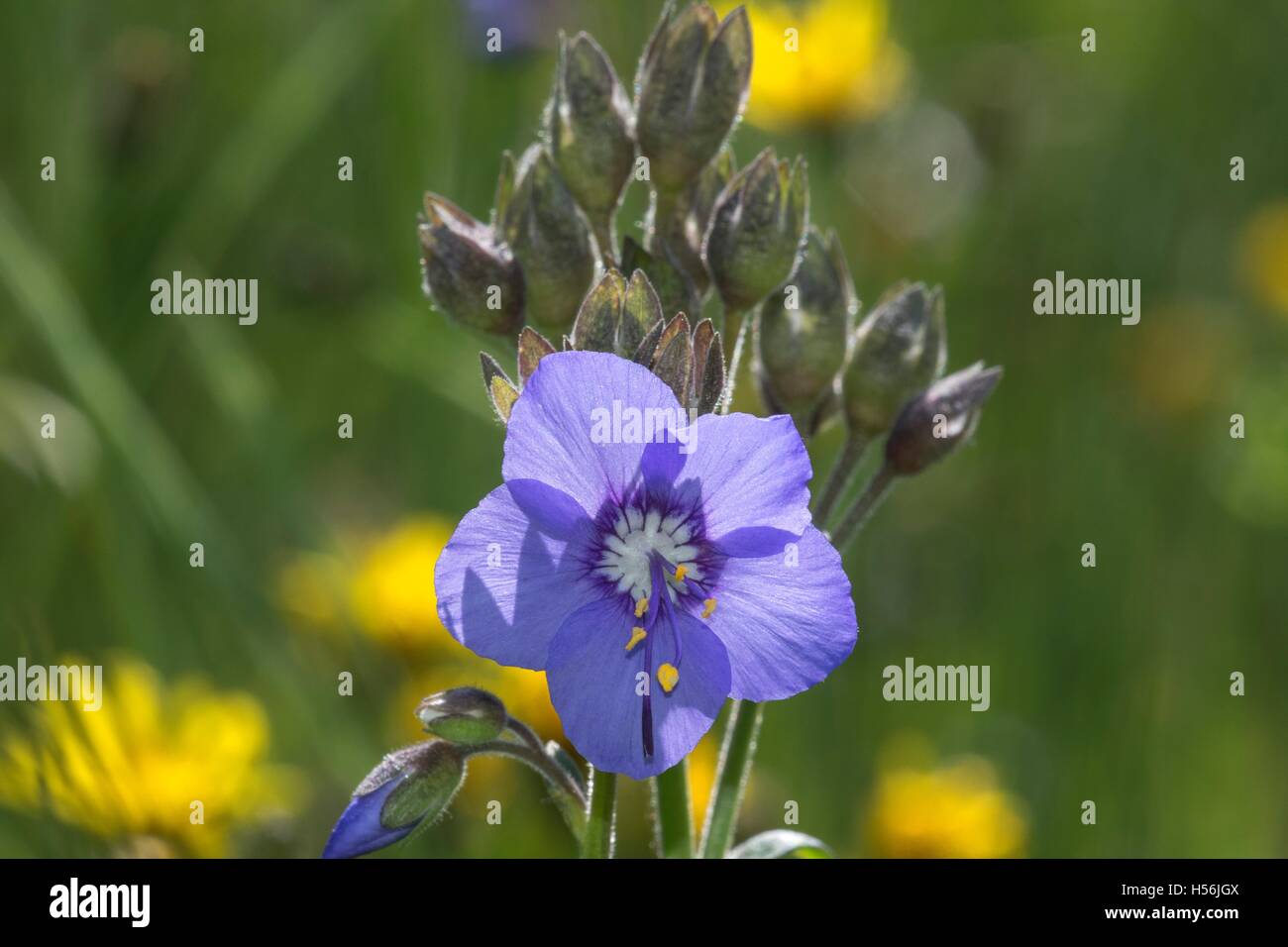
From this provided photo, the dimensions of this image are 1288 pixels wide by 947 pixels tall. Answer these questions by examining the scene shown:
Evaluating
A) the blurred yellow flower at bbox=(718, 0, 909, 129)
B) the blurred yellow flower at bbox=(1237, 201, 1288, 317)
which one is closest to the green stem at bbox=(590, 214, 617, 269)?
the blurred yellow flower at bbox=(718, 0, 909, 129)

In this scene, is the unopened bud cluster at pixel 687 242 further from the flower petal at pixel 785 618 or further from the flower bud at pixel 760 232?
the flower petal at pixel 785 618

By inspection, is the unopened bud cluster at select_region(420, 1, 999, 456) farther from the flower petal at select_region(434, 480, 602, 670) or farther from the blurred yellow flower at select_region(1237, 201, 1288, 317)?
the blurred yellow flower at select_region(1237, 201, 1288, 317)

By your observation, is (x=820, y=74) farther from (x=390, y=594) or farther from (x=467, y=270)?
(x=467, y=270)

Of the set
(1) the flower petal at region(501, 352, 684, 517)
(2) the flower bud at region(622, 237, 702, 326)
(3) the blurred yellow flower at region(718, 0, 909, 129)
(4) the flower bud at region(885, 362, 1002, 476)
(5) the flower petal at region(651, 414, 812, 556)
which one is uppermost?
(3) the blurred yellow flower at region(718, 0, 909, 129)

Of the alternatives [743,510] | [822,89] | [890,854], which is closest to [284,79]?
[822,89]
